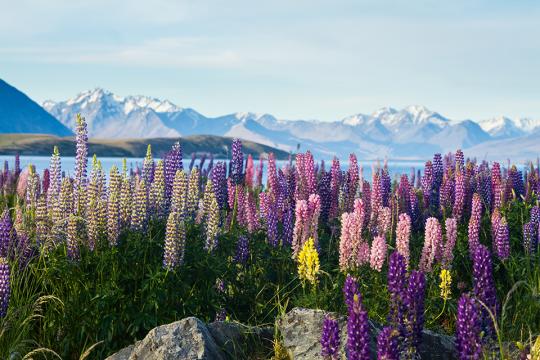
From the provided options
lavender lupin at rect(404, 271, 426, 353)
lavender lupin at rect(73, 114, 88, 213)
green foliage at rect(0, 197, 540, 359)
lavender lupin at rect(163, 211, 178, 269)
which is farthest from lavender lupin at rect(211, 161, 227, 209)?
lavender lupin at rect(404, 271, 426, 353)

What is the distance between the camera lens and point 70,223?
321 inches

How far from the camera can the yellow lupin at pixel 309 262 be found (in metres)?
7.68

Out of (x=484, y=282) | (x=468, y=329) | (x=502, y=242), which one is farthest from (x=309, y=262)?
(x=502, y=242)

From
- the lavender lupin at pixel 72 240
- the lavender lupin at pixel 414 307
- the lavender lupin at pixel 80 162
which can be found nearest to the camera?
the lavender lupin at pixel 414 307

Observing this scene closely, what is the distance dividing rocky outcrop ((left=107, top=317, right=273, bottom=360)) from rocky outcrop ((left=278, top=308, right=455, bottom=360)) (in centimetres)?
52

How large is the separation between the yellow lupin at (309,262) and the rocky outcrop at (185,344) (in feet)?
3.66

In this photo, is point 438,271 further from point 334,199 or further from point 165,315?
point 165,315

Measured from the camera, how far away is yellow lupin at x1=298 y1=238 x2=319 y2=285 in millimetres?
7680

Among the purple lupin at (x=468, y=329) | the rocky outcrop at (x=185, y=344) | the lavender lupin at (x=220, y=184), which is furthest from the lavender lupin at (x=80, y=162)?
the purple lupin at (x=468, y=329)

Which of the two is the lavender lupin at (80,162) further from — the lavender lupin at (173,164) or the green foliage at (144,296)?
the lavender lupin at (173,164)

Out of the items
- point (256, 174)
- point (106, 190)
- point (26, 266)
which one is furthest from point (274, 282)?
point (256, 174)

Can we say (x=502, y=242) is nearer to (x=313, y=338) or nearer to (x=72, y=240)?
(x=313, y=338)

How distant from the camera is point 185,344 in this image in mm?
6469

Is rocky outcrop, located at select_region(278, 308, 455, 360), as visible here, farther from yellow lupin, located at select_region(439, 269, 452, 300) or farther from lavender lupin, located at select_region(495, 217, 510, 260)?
lavender lupin, located at select_region(495, 217, 510, 260)
